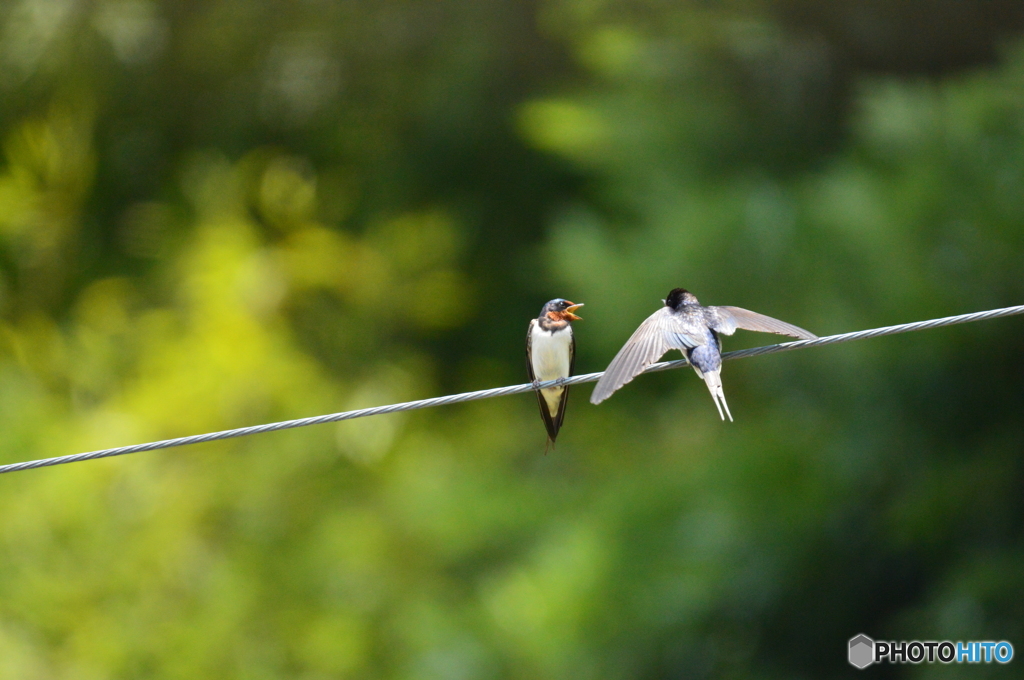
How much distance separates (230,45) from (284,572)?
4.67 meters

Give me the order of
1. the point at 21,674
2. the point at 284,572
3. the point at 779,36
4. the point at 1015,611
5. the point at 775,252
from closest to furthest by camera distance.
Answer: the point at 1015,611
the point at 775,252
the point at 779,36
the point at 21,674
the point at 284,572

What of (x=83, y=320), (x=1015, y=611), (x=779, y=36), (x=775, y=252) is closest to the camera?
(x=1015, y=611)

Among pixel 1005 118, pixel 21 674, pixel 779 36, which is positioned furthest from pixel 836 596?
pixel 21 674

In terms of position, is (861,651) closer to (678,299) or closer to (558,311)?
(558,311)

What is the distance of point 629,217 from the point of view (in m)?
8.50

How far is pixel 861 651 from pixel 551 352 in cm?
361

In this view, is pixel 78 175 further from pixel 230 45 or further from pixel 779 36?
pixel 779 36

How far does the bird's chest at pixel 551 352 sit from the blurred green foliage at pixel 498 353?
267 centimetres

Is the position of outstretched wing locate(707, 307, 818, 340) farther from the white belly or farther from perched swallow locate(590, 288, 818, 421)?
the white belly

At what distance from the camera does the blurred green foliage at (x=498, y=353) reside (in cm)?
626

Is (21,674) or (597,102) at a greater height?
(597,102)

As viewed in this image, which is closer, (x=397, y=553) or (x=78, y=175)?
(x=397, y=553)

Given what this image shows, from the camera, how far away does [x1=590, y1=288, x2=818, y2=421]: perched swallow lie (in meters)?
2.72

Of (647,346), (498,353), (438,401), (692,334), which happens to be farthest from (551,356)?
(498,353)
